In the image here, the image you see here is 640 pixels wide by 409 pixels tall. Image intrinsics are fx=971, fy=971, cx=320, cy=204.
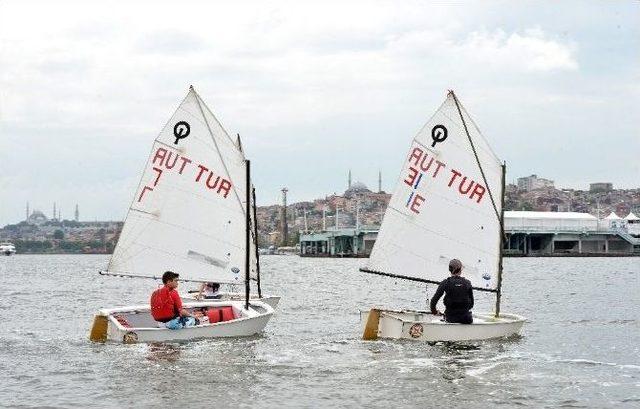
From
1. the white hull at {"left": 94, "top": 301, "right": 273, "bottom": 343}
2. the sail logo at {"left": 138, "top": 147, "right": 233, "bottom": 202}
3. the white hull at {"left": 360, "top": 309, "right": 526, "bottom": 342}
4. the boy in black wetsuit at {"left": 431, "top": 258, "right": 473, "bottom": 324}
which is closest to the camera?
the boy in black wetsuit at {"left": 431, "top": 258, "right": 473, "bottom": 324}

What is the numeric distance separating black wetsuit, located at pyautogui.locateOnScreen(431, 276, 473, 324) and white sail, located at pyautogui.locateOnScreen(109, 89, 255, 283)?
7.70 m

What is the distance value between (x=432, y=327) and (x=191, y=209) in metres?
9.48

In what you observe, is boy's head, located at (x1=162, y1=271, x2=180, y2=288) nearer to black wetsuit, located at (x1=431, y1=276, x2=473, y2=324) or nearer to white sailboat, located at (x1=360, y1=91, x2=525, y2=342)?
black wetsuit, located at (x1=431, y1=276, x2=473, y2=324)

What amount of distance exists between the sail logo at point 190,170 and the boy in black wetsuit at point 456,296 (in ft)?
28.6

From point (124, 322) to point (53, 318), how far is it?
1624 centimetres

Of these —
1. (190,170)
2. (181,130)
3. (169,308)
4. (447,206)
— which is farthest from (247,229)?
(447,206)

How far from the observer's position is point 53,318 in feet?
143

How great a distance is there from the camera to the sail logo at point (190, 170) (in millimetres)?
32125

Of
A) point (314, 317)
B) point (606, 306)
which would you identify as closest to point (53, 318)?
point (314, 317)

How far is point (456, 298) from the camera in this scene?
89.1 feet

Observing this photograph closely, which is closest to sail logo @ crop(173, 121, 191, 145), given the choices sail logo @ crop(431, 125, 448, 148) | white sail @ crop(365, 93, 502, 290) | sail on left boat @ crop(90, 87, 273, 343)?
sail on left boat @ crop(90, 87, 273, 343)

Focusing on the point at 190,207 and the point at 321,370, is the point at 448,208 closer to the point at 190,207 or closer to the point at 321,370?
the point at 190,207

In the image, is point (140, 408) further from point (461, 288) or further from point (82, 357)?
point (461, 288)

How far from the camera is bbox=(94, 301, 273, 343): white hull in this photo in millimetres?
27031
